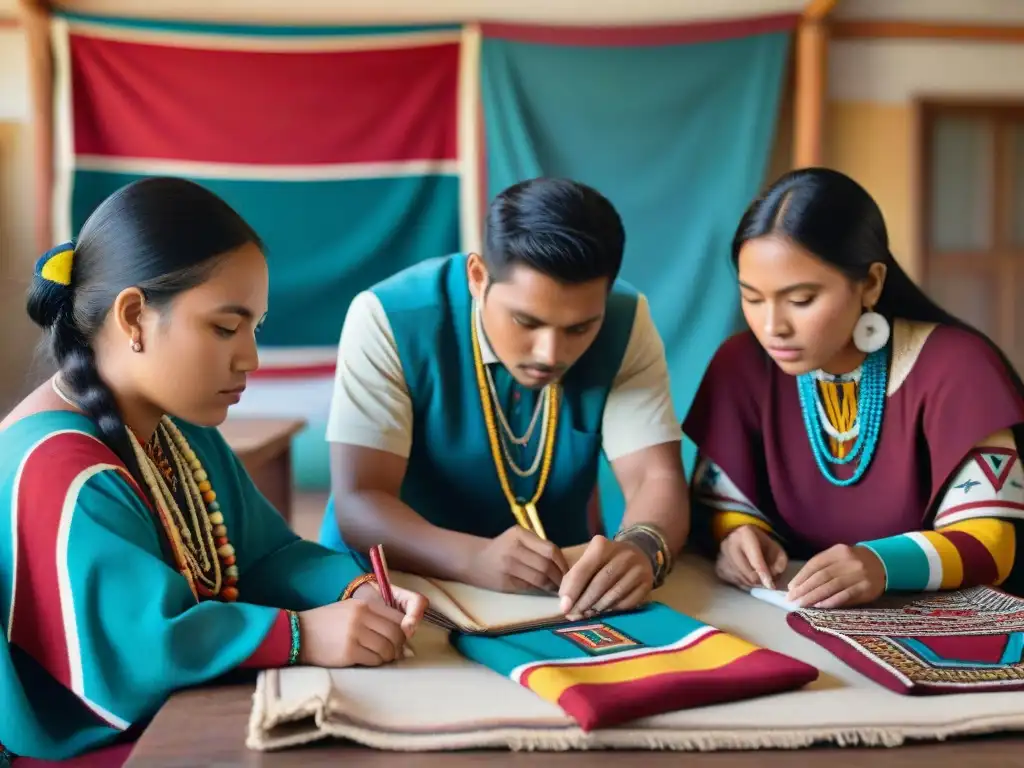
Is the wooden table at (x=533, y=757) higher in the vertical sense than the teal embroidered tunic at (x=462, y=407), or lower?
lower

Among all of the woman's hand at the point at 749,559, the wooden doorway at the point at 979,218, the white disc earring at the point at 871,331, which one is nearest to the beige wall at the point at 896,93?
the wooden doorway at the point at 979,218

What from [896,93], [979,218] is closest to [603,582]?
[896,93]

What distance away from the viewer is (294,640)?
92 cm

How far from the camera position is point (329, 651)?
36.0 inches

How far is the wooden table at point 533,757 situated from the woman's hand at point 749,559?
446mm

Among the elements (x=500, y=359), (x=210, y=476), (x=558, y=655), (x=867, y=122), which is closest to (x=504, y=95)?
(x=867, y=122)

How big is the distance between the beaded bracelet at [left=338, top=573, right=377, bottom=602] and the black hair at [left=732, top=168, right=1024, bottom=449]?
69 cm

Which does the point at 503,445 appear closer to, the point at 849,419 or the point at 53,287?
the point at 849,419

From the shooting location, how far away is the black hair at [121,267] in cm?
102

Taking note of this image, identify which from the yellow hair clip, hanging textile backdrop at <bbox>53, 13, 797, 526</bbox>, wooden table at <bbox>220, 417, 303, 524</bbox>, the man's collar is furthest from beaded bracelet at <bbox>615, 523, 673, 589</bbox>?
hanging textile backdrop at <bbox>53, 13, 797, 526</bbox>

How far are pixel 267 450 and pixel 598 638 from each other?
1.68 meters

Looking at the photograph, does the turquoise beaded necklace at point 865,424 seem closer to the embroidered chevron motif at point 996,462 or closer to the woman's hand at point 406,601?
the embroidered chevron motif at point 996,462

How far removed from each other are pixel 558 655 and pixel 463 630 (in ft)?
0.43

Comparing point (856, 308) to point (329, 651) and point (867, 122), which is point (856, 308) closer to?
point (329, 651)
